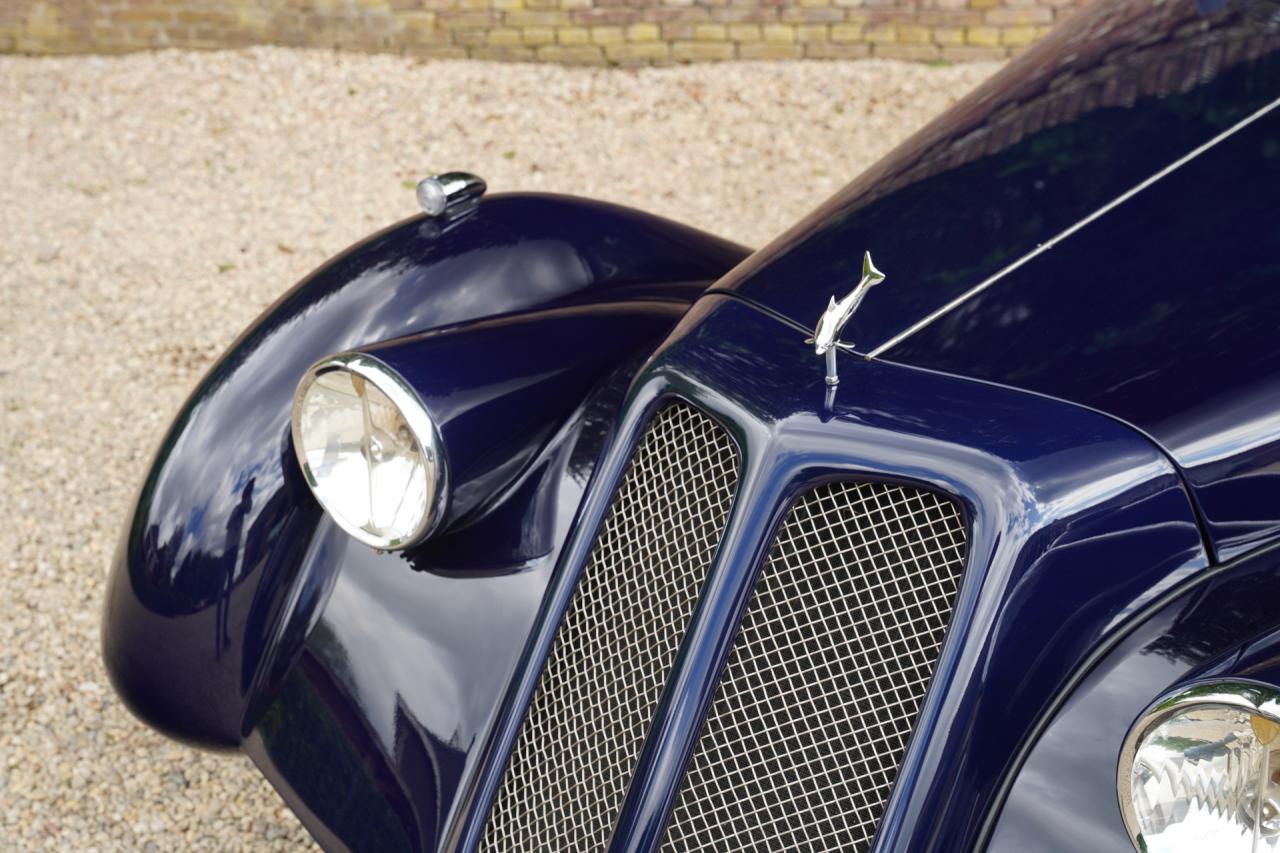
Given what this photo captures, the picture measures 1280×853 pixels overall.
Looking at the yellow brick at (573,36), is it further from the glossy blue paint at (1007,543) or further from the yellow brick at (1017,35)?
the glossy blue paint at (1007,543)

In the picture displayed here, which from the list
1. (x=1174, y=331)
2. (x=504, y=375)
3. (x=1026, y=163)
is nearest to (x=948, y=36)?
(x=1026, y=163)

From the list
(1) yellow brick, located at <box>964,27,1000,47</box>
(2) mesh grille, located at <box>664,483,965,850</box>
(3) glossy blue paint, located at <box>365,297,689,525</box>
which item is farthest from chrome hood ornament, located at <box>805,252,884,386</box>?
(1) yellow brick, located at <box>964,27,1000,47</box>

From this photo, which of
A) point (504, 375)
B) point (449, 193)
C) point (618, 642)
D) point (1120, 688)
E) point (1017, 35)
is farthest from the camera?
point (1017, 35)

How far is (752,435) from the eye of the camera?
1.70 meters

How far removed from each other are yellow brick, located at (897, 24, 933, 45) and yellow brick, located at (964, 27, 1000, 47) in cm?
18

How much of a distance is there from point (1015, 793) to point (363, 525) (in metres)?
1.09

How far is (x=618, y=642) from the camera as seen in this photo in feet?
6.15

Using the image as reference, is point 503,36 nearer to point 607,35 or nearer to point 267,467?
point 607,35

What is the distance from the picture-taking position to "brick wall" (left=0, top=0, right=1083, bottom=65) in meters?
5.99

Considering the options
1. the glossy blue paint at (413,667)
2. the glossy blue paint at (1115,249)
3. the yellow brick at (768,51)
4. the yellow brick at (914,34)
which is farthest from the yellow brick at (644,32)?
the glossy blue paint at (413,667)

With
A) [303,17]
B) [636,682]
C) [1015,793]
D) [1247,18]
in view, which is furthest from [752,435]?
[303,17]

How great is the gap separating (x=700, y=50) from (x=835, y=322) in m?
4.69

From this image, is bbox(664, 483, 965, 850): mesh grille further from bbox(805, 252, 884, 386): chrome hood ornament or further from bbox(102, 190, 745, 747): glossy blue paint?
bbox(102, 190, 745, 747): glossy blue paint

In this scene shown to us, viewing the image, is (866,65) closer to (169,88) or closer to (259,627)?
(169,88)
